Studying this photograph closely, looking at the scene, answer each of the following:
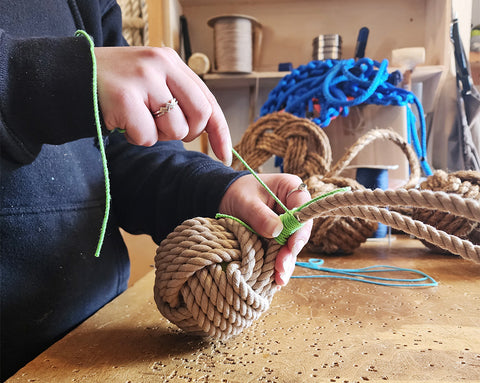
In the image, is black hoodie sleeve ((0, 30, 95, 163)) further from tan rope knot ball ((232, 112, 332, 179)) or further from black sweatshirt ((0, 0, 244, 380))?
tan rope knot ball ((232, 112, 332, 179))

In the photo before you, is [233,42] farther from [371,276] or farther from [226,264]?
[226,264]

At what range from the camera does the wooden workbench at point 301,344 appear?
1.10 feet

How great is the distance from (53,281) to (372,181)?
0.75m

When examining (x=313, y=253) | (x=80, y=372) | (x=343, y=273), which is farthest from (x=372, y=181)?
(x=80, y=372)

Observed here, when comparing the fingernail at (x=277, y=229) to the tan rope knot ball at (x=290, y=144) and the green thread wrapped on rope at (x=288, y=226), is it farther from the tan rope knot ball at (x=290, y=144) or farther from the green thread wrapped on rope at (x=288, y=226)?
the tan rope knot ball at (x=290, y=144)

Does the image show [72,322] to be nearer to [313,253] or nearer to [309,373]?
[309,373]

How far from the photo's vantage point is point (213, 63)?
1565mm

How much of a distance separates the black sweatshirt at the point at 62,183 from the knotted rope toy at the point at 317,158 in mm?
340

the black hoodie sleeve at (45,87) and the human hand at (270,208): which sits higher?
the black hoodie sleeve at (45,87)

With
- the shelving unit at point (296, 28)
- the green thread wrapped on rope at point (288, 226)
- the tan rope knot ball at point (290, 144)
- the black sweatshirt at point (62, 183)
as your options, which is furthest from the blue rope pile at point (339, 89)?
the green thread wrapped on rope at point (288, 226)

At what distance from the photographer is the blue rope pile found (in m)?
1.01

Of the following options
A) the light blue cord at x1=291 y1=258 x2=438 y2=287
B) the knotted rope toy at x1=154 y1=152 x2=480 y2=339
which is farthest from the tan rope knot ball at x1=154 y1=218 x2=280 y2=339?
the light blue cord at x1=291 y1=258 x2=438 y2=287

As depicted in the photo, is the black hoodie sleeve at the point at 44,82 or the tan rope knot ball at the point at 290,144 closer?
the black hoodie sleeve at the point at 44,82

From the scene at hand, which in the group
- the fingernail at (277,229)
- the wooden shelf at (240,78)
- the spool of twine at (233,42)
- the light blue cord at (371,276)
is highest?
the spool of twine at (233,42)
